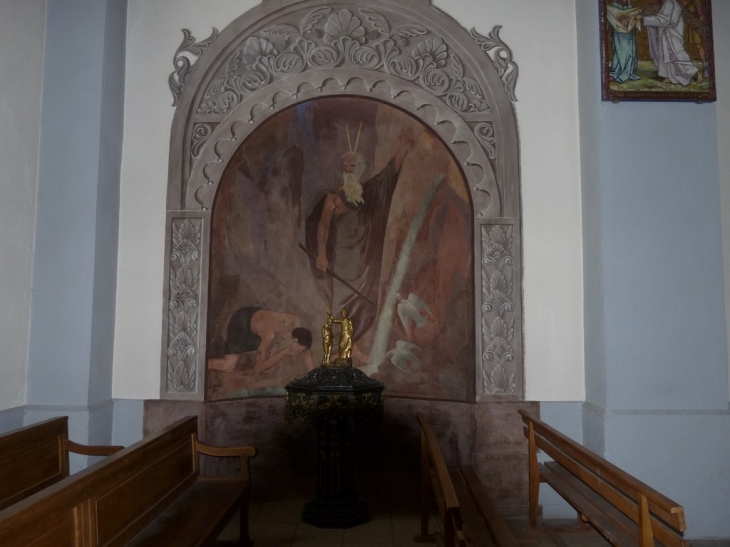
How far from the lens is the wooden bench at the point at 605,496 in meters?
2.67

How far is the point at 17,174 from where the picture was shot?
489cm

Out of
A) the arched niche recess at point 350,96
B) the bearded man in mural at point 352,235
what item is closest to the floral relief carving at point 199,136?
the arched niche recess at point 350,96

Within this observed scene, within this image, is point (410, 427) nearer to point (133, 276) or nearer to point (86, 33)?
point (133, 276)

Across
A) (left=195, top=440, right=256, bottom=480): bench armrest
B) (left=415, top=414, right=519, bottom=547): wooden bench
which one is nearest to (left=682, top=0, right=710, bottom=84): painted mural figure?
(left=415, top=414, right=519, bottom=547): wooden bench

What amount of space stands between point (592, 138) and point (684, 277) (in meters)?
1.31

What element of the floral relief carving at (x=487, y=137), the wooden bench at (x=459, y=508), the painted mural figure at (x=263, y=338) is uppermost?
the floral relief carving at (x=487, y=137)

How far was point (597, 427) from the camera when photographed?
4930 mm

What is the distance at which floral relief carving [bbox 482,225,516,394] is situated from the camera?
5.36 meters

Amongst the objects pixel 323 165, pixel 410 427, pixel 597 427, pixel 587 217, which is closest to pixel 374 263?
pixel 323 165

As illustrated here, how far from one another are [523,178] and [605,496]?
3066mm

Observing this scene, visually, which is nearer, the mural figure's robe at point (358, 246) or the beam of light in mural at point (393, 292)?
the beam of light in mural at point (393, 292)

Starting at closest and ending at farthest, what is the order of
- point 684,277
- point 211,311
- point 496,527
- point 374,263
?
point 496,527
point 684,277
point 211,311
point 374,263

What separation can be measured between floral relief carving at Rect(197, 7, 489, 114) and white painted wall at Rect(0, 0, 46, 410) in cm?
137

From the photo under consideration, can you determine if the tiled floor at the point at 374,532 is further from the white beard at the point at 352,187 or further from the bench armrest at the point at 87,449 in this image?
the white beard at the point at 352,187
